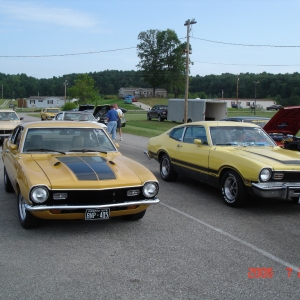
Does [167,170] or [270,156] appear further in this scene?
[167,170]

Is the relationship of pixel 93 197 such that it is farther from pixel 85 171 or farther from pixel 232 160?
pixel 232 160

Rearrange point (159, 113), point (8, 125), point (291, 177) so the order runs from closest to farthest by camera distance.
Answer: point (291, 177) < point (8, 125) < point (159, 113)

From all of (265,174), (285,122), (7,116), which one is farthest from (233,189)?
(7,116)

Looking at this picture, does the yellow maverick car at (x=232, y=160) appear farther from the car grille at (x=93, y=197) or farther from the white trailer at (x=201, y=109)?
the white trailer at (x=201, y=109)

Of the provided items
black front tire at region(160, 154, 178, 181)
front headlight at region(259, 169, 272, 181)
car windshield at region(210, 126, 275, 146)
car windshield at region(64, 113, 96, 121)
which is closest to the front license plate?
front headlight at region(259, 169, 272, 181)

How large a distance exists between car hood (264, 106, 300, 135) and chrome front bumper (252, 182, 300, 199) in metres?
5.17

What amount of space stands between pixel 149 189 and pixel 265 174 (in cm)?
208

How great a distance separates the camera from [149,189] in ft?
17.9

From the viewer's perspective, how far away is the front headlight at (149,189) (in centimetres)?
543

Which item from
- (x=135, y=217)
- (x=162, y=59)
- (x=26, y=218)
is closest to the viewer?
(x=26, y=218)

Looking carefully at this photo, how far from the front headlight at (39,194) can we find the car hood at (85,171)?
92mm

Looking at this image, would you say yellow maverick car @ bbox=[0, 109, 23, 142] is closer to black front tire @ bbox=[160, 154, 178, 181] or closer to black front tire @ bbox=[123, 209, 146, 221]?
black front tire @ bbox=[160, 154, 178, 181]

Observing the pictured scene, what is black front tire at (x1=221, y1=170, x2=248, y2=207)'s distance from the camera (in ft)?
22.2

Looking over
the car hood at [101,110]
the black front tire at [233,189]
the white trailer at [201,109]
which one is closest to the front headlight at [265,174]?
the black front tire at [233,189]
